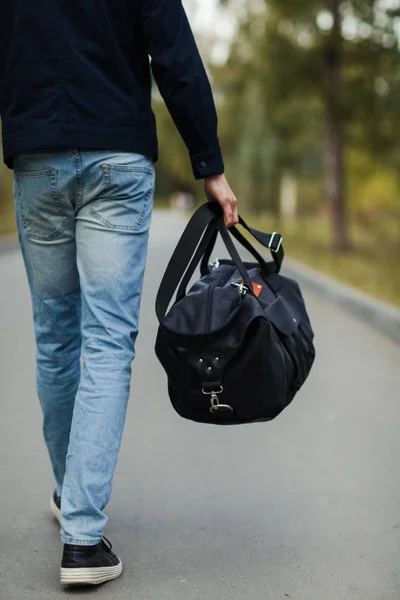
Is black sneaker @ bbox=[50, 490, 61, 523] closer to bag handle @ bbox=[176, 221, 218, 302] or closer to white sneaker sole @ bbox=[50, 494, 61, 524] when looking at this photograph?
white sneaker sole @ bbox=[50, 494, 61, 524]

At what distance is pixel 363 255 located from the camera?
16312mm

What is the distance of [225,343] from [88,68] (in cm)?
87

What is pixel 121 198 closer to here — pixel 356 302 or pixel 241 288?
pixel 241 288

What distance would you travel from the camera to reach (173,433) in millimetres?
4473

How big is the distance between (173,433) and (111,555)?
1867 millimetres

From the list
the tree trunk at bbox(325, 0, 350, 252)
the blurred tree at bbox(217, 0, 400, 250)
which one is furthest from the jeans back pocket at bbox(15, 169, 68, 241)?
the tree trunk at bbox(325, 0, 350, 252)

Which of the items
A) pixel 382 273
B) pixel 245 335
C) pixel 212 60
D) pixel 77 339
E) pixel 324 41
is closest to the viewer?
pixel 245 335

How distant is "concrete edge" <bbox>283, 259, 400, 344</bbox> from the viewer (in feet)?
24.5

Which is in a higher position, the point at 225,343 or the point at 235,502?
the point at 225,343

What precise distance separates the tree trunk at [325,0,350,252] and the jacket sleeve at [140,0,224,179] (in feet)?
48.7

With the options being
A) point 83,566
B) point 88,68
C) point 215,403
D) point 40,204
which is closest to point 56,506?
point 83,566

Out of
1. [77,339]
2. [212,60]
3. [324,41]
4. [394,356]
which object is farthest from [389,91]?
[212,60]

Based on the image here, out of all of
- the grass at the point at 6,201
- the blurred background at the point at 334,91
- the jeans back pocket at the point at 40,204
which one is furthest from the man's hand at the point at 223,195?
the grass at the point at 6,201

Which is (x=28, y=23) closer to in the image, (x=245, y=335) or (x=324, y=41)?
(x=245, y=335)
